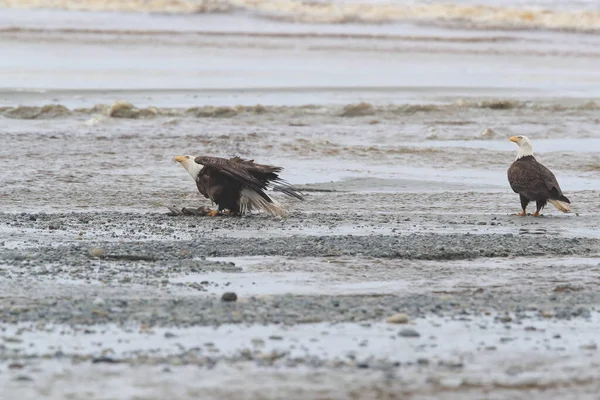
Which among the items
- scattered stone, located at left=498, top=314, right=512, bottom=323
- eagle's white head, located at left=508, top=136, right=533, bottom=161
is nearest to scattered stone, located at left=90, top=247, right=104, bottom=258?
scattered stone, located at left=498, top=314, right=512, bottom=323

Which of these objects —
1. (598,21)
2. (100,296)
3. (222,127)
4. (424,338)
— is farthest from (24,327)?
(598,21)

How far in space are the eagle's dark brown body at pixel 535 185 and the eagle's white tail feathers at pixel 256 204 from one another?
2276 millimetres

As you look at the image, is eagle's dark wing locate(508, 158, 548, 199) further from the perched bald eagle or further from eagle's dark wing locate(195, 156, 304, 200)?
eagle's dark wing locate(195, 156, 304, 200)

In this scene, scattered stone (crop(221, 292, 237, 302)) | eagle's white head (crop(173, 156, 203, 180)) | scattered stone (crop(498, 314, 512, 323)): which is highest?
eagle's white head (crop(173, 156, 203, 180))

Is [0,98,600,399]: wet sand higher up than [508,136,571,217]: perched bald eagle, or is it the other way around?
[508,136,571,217]: perched bald eagle

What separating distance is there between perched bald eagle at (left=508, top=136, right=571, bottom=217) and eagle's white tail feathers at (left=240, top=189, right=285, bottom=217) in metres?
2.25

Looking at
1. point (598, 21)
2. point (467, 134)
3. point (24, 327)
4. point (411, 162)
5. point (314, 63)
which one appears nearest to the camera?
point (24, 327)

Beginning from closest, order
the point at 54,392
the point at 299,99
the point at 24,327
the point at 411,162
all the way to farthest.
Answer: the point at 54,392 < the point at 24,327 < the point at 411,162 < the point at 299,99

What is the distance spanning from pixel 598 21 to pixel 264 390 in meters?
47.7

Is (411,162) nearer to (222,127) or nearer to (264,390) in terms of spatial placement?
(222,127)

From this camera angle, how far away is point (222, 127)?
18391mm

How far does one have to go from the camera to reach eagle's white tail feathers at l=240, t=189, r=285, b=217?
10609mm

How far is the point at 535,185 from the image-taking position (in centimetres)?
1098

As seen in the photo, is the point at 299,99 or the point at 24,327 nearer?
the point at 24,327
